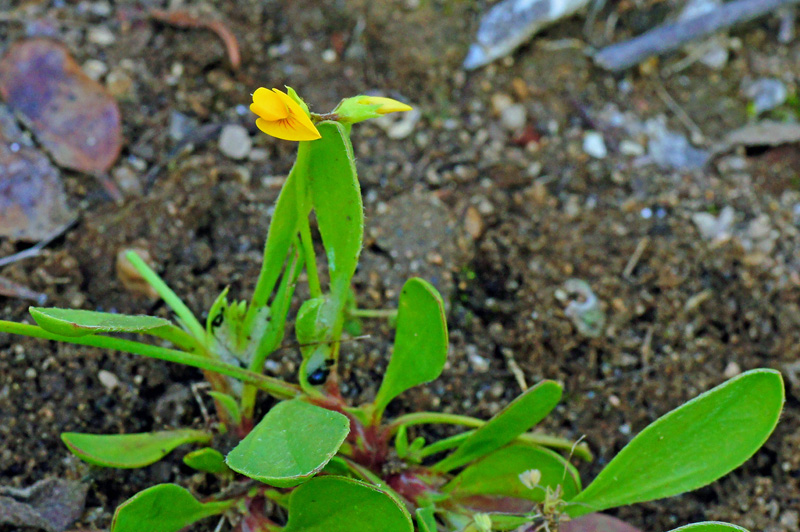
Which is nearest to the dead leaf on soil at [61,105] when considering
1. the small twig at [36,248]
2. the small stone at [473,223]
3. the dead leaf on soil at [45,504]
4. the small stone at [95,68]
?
the small stone at [95,68]

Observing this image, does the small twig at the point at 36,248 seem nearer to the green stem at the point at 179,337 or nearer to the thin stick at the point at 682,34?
the green stem at the point at 179,337

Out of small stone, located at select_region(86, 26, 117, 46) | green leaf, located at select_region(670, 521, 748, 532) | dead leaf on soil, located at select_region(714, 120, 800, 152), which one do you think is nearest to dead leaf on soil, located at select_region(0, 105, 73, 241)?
small stone, located at select_region(86, 26, 117, 46)

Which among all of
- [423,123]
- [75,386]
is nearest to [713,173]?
[423,123]

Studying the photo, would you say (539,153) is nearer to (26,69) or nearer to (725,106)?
(725,106)

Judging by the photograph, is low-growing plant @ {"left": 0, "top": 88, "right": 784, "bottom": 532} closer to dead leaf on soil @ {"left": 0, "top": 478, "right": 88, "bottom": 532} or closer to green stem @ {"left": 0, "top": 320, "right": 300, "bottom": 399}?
green stem @ {"left": 0, "top": 320, "right": 300, "bottom": 399}

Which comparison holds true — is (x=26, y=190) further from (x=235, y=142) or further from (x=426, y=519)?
(x=426, y=519)

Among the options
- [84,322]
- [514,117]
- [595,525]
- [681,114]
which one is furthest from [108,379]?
[681,114]
